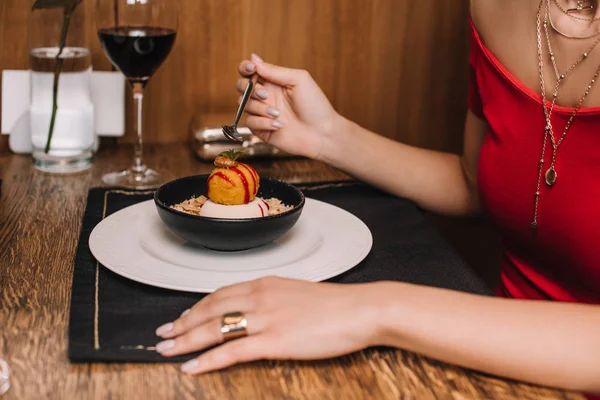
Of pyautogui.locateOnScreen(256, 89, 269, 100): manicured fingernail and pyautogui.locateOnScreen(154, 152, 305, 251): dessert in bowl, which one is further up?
pyautogui.locateOnScreen(256, 89, 269, 100): manicured fingernail

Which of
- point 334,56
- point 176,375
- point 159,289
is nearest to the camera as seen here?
point 176,375

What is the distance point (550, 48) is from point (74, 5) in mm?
828

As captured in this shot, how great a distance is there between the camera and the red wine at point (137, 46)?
1.23 meters

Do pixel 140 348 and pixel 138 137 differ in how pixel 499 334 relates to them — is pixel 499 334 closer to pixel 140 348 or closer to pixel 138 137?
pixel 140 348

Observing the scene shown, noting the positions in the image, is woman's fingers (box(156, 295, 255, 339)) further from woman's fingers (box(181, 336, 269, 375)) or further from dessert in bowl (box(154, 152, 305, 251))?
dessert in bowl (box(154, 152, 305, 251))

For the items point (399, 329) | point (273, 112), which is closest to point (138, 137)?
point (273, 112)

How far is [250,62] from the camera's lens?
48.0 inches

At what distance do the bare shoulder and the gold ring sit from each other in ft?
2.25

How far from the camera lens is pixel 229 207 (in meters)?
1.01

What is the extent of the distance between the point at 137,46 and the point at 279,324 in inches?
26.6

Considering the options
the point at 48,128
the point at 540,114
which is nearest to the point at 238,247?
the point at 540,114

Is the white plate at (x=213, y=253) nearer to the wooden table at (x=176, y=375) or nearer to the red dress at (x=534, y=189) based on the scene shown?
the wooden table at (x=176, y=375)

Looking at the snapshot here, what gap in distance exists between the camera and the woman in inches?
29.0

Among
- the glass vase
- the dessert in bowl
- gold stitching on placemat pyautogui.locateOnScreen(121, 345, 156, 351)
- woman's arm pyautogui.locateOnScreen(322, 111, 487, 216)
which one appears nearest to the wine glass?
the glass vase
